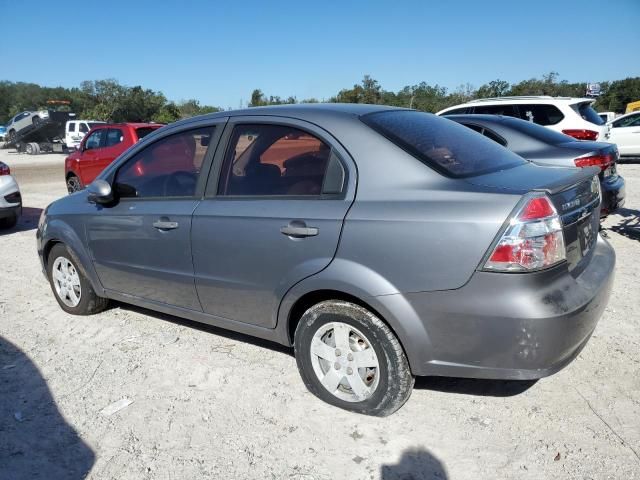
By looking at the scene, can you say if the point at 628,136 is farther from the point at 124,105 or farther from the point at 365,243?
the point at 124,105

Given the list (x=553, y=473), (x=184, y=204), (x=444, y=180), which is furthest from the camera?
(x=184, y=204)

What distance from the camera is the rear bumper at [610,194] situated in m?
5.26

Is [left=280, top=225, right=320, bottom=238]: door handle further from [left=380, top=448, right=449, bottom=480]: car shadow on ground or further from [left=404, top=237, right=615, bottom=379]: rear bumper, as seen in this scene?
[left=380, top=448, right=449, bottom=480]: car shadow on ground

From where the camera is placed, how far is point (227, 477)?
95.0 inches

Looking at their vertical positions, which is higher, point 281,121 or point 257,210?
point 281,121

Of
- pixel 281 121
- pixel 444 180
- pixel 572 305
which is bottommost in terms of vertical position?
pixel 572 305

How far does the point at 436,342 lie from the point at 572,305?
0.65 meters

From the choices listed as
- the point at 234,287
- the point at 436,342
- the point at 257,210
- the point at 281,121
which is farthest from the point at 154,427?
the point at 281,121

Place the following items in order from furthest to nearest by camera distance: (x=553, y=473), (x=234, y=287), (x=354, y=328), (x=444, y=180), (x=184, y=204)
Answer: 1. (x=184, y=204)
2. (x=234, y=287)
3. (x=354, y=328)
4. (x=444, y=180)
5. (x=553, y=473)

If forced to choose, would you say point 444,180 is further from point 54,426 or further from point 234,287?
point 54,426

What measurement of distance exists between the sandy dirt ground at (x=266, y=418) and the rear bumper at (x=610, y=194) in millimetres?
1685

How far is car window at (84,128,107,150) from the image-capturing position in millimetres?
10913

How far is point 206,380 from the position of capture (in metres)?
3.30

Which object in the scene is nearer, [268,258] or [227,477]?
[227,477]
